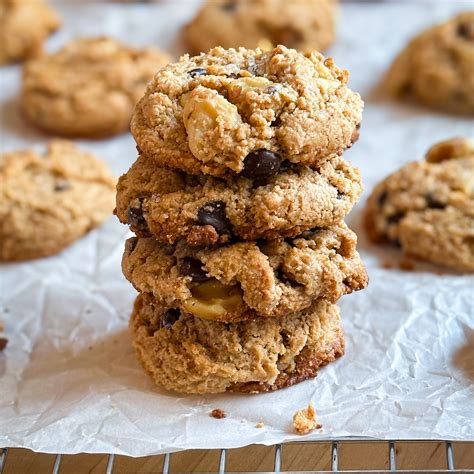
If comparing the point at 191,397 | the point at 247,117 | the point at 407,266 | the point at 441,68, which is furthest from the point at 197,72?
the point at 441,68

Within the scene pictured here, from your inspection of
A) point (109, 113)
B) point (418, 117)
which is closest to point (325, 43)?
point (418, 117)

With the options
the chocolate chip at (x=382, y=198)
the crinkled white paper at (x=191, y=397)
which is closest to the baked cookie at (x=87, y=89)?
the crinkled white paper at (x=191, y=397)

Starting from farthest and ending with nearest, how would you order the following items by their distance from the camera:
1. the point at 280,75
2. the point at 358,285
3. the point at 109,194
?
the point at 109,194
the point at 358,285
the point at 280,75

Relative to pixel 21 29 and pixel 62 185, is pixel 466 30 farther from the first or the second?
pixel 21 29

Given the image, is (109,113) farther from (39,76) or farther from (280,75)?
(280,75)

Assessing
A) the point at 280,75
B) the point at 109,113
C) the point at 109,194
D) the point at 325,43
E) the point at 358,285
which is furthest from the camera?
the point at 325,43
